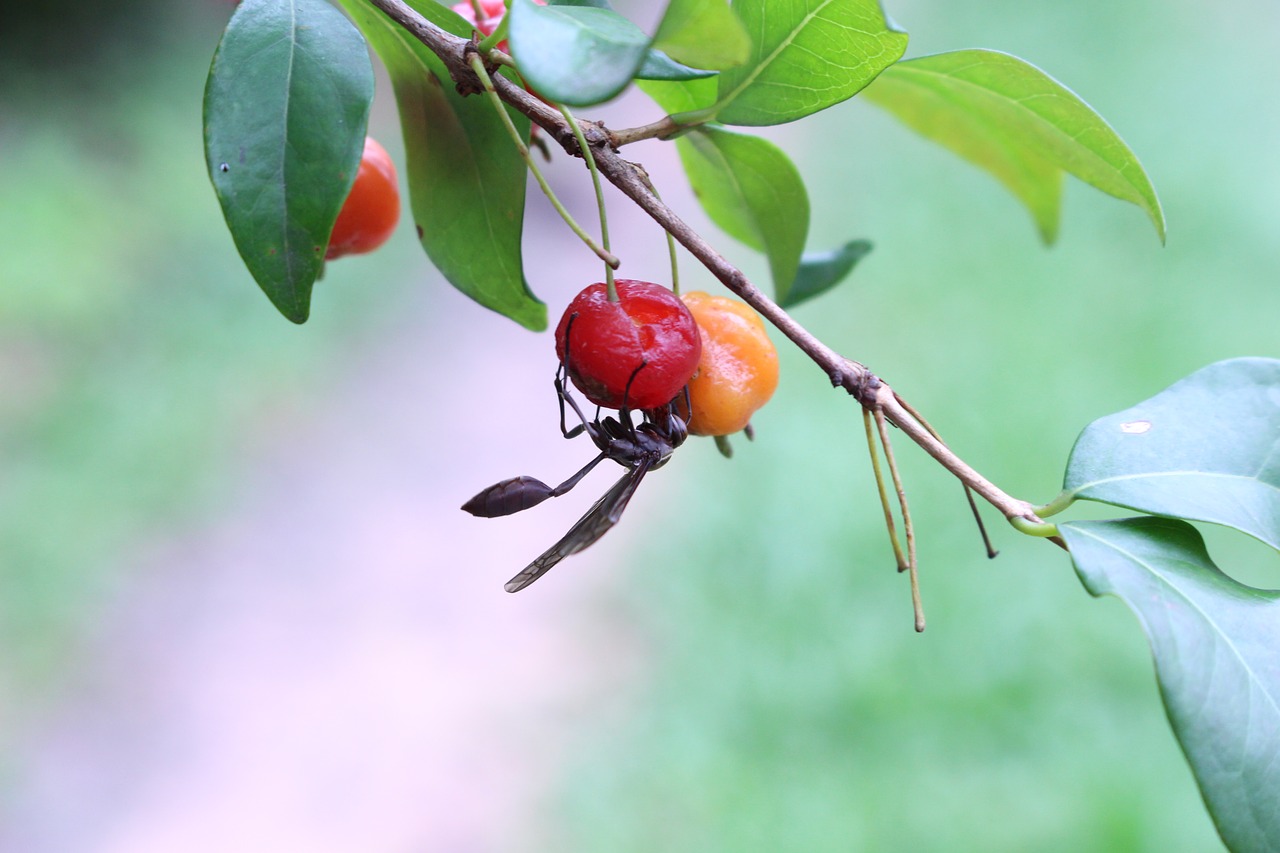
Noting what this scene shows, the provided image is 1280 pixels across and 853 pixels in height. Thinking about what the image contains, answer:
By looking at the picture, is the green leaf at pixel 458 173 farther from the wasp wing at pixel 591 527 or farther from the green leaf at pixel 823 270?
the green leaf at pixel 823 270

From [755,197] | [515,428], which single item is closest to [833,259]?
[755,197]

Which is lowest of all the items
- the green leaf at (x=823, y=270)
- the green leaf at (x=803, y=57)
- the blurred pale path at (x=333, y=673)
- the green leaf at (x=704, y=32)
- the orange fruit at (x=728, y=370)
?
the blurred pale path at (x=333, y=673)

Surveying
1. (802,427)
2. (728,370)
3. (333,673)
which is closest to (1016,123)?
(728,370)

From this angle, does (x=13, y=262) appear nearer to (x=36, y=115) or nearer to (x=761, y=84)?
(x=36, y=115)

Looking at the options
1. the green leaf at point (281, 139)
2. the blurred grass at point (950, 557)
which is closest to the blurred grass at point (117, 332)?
the blurred grass at point (950, 557)

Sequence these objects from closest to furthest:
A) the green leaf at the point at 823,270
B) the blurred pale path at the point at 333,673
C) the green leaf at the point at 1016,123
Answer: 1. the green leaf at the point at 1016,123
2. the green leaf at the point at 823,270
3. the blurred pale path at the point at 333,673

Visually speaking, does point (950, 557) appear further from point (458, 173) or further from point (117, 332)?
point (117, 332)

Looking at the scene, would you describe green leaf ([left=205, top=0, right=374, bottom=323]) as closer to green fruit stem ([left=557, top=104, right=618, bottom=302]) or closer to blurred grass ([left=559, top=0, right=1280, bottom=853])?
green fruit stem ([left=557, top=104, right=618, bottom=302])
